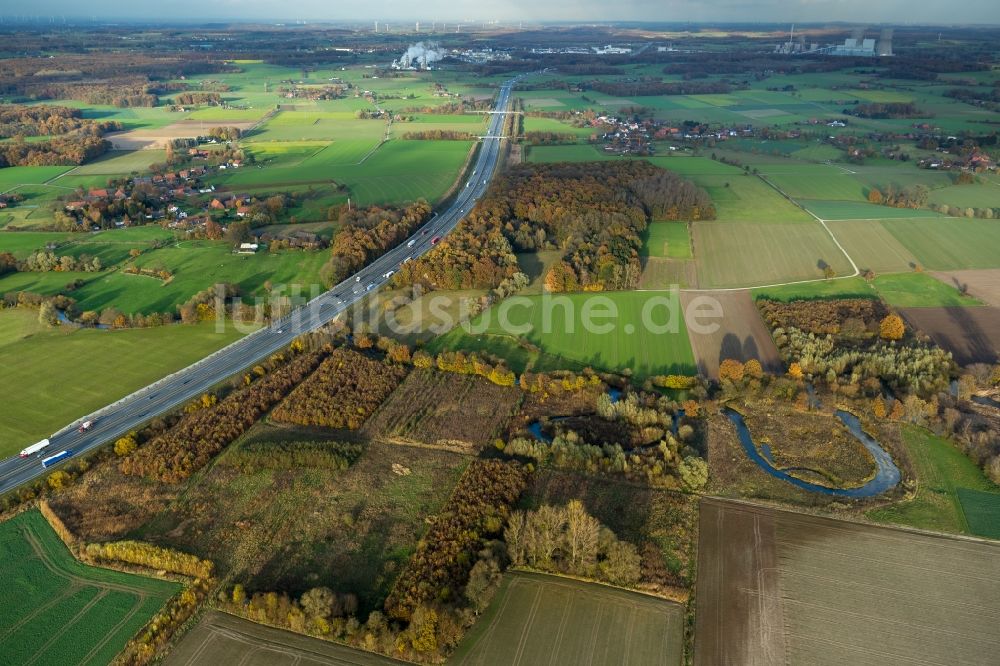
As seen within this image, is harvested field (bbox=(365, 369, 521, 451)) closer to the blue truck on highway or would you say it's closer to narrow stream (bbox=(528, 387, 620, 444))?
narrow stream (bbox=(528, 387, 620, 444))

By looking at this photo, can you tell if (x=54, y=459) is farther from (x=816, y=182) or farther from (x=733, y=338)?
(x=816, y=182)

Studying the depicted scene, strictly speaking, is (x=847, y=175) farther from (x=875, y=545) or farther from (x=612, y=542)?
(x=612, y=542)

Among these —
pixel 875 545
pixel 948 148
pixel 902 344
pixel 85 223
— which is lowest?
pixel 875 545

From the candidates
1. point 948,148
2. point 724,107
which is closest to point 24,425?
point 948,148

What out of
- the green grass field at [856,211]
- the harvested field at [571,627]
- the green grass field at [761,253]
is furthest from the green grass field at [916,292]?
the harvested field at [571,627]

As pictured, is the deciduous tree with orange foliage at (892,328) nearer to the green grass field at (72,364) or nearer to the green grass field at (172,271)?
the green grass field at (172,271)

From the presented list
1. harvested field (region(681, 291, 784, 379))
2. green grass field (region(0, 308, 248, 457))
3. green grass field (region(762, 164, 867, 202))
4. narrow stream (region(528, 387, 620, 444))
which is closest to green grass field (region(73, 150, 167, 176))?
green grass field (region(0, 308, 248, 457))
